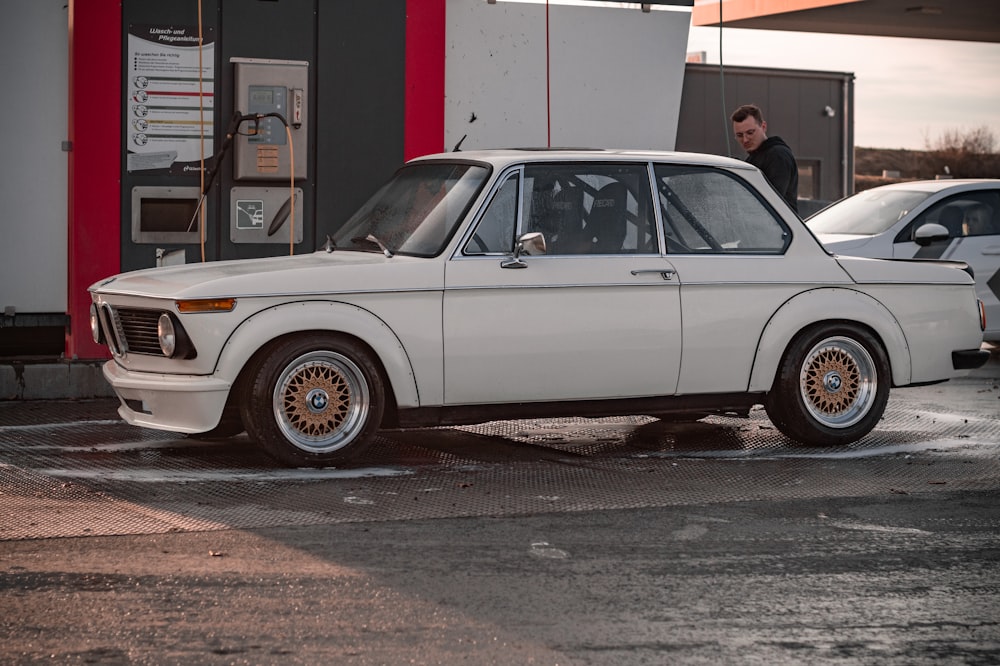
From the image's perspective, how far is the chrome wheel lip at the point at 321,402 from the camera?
723 centimetres

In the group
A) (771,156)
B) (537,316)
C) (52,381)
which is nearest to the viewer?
(537,316)

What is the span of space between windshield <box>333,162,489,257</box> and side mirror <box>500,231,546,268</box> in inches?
13.2

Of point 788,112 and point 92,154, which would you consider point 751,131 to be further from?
point 788,112

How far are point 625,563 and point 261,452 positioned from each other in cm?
301

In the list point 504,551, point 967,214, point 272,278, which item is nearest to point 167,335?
point 272,278

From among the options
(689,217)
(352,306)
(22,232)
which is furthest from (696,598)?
(22,232)

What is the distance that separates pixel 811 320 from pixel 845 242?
16.4 feet

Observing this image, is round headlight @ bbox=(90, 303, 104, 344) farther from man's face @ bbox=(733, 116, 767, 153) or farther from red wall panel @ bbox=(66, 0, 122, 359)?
man's face @ bbox=(733, 116, 767, 153)

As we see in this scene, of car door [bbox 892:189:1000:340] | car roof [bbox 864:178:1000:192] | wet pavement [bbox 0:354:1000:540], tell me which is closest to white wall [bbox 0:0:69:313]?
wet pavement [bbox 0:354:1000:540]

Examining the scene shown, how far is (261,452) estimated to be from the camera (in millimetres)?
7801

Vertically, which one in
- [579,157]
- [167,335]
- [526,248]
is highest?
[579,157]

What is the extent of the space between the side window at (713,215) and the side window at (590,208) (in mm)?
120

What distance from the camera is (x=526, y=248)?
7.36m

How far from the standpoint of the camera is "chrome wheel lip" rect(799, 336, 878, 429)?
323 inches
